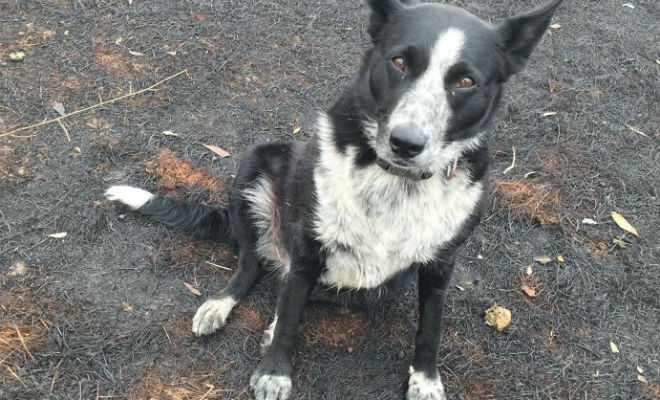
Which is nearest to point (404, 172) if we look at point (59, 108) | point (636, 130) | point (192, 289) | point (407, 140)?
point (407, 140)

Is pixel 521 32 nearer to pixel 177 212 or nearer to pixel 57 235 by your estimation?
pixel 177 212

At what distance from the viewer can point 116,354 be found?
9.12ft

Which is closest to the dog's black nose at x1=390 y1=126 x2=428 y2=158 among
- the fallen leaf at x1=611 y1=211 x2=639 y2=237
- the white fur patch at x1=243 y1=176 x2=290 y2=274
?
→ the white fur patch at x1=243 y1=176 x2=290 y2=274

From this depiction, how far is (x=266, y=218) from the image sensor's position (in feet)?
10.6

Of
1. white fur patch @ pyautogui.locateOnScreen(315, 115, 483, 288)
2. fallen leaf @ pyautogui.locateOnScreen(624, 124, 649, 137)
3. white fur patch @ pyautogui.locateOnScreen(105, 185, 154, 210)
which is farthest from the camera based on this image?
fallen leaf @ pyautogui.locateOnScreen(624, 124, 649, 137)

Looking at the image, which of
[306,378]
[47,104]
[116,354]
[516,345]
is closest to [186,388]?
[116,354]

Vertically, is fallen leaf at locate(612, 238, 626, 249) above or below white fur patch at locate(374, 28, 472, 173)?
below

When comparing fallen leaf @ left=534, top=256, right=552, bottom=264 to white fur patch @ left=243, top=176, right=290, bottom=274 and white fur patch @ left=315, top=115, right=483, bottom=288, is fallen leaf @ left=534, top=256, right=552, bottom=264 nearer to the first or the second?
white fur patch @ left=315, top=115, right=483, bottom=288

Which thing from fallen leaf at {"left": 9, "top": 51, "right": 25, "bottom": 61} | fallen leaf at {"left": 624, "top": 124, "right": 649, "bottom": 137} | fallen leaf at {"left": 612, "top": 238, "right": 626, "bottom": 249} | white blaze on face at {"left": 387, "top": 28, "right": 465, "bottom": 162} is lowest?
fallen leaf at {"left": 612, "top": 238, "right": 626, "bottom": 249}

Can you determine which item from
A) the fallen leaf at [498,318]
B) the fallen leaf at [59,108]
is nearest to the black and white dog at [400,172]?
the fallen leaf at [498,318]

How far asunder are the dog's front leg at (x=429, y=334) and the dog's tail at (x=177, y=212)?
118 centimetres

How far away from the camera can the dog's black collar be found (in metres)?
2.42

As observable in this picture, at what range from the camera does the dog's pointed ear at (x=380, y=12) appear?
2426mm

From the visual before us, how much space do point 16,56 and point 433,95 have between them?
335 centimetres
